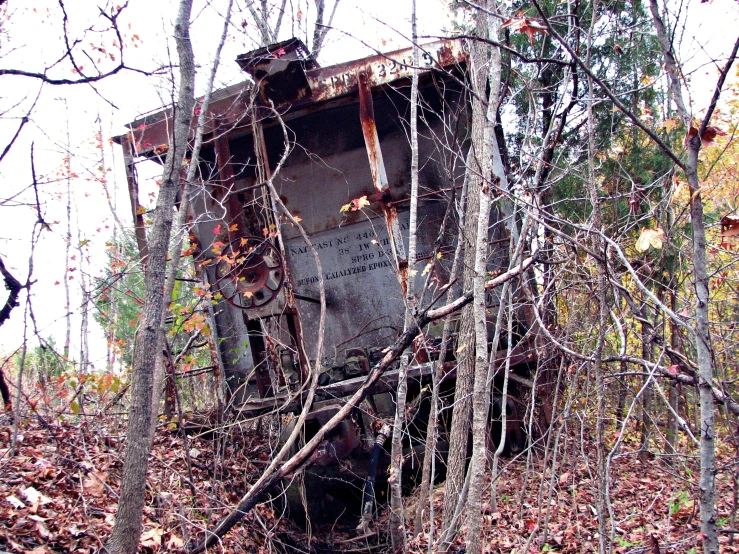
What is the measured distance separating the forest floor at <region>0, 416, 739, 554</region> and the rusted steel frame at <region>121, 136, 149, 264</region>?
Result: 2.14 m

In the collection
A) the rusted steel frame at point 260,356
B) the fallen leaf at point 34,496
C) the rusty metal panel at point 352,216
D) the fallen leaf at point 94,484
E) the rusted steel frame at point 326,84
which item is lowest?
the fallen leaf at point 94,484

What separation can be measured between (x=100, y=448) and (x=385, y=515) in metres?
2.95

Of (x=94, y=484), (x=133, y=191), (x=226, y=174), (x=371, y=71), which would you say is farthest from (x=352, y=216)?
(x=94, y=484)

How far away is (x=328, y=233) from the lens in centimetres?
817

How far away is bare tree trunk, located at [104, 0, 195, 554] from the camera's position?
383 cm

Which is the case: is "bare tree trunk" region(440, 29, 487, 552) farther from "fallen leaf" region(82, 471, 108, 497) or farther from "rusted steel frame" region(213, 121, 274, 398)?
"fallen leaf" region(82, 471, 108, 497)

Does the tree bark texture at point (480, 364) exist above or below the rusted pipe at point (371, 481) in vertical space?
above

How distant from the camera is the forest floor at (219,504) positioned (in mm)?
4617

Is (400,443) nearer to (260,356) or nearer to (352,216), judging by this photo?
(260,356)

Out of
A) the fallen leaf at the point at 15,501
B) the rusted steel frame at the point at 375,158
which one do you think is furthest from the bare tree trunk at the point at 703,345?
the fallen leaf at the point at 15,501

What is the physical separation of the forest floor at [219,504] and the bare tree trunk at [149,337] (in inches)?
24.4

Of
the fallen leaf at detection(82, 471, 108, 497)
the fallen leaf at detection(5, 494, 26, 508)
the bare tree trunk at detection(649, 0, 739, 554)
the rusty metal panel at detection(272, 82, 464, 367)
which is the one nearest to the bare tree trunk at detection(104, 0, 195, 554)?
the fallen leaf at detection(5, 494, 26, 508)

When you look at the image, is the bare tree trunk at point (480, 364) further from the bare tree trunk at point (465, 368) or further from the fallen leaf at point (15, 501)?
the fallen leaf at point (15, 501)

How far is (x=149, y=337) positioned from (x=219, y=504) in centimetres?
225
